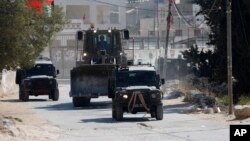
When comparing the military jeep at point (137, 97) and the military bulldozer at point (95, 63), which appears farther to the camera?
the military bulldozer at point (95, 63)

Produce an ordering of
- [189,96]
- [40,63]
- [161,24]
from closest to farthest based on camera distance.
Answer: [189,96] < [40,63] < [161,24]

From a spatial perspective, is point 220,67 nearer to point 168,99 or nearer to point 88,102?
point 168,99

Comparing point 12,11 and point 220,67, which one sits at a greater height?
point 12,11

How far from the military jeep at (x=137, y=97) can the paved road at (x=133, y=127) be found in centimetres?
42

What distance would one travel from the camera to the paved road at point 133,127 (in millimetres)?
22141

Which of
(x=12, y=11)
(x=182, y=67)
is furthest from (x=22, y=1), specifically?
(x=182, y=67)

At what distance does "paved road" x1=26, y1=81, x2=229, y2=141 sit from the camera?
22141 millimetres

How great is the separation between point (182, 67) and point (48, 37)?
31.6m

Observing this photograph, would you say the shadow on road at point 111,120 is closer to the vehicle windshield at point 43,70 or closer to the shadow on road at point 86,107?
the shadow on road at point 86,107

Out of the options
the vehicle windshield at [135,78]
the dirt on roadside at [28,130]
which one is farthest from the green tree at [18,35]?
the vehicle windshield at [135,78]

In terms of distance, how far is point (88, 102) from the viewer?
128 ft

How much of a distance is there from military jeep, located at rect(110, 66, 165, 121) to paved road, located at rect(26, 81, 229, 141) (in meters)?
0.42

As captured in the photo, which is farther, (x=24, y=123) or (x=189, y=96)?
(x=189, y=96)

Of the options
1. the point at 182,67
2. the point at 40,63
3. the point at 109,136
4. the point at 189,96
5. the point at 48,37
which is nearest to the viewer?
the point at 109,136
